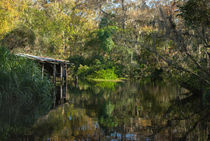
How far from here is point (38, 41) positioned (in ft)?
120

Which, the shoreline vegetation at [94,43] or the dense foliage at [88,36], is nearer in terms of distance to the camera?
the shoreline vegetation at [94,43]

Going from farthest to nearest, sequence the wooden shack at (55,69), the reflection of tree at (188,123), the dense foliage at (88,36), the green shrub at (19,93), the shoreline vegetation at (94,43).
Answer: the dense foliage at (88,36) < the wooden shack at (55,69) < the shoreline vegetation at (94,43) < the green shrub at (19,93) < the reflection of tree at (188,123)

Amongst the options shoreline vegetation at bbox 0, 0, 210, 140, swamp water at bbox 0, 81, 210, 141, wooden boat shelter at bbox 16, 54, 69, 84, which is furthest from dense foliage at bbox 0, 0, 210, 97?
swamp water at bbox 0, 81, 210, 141

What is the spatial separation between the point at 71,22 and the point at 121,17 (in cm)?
805

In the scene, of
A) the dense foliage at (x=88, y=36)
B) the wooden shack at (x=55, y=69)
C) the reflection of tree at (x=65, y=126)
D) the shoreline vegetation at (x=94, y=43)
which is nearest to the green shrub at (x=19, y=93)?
the shoreline vegetation at (x=94, y=43)

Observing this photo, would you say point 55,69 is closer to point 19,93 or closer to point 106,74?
point 19,93

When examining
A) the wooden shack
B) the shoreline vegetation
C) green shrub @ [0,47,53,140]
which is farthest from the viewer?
the wooden shack

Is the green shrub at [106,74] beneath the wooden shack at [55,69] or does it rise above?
beneath

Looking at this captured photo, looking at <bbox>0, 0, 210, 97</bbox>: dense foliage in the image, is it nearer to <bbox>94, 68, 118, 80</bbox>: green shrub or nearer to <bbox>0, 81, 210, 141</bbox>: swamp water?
<bbox>94, 68, 118, 80</bbox>: green shrub

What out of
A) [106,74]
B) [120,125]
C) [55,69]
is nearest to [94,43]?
[106,74]

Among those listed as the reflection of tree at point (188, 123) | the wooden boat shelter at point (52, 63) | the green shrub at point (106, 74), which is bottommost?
the green shrub at point (106, 74)

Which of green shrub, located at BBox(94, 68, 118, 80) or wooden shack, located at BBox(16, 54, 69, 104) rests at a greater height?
wooden shack, located at BBox(16, 54, 69, 104)

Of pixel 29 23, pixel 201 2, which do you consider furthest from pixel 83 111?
pixel 29 23

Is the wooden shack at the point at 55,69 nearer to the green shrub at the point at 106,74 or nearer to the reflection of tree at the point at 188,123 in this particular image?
the reflection of tree at the point at 188,123
